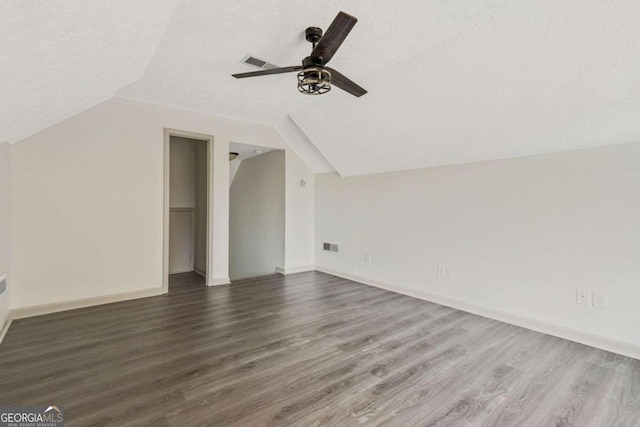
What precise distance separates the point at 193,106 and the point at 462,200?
3.76 m

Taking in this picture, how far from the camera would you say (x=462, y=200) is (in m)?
3.38

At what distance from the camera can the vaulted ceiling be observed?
1697mm

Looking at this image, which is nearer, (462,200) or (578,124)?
(578,124)

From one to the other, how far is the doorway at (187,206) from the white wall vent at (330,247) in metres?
2.27

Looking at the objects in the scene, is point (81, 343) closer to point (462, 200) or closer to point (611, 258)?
point (462, 200)

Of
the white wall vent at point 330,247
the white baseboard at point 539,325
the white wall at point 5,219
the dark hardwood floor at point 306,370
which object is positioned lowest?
the dark hardwood floor at point 306,370

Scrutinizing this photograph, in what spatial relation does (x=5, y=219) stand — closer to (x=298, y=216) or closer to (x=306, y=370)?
(x=306, y=370)

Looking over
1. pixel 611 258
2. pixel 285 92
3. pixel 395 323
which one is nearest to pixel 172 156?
pixel 285 92

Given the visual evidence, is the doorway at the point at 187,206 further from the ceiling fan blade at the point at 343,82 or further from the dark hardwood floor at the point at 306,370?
the ceiling fan blade at the point at 343,82

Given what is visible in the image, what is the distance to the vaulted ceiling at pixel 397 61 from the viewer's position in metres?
1.70

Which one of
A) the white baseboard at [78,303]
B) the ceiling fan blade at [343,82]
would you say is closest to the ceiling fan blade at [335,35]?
the ceiling fan blade at [343,82]

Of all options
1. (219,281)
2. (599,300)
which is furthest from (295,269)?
(599,300)

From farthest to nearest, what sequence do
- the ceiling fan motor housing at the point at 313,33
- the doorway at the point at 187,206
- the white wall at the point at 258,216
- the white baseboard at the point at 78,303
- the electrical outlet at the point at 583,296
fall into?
the doorway at the point at 187,206 < the white wall at the point at 258,216 < the white baseboard at the point at 78,303 < the electrical outlet at the point at 583,296 < the ceiling fan motor housing at the point at 313,33

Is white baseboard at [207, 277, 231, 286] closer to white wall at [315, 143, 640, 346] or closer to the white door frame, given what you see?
the white door frame
